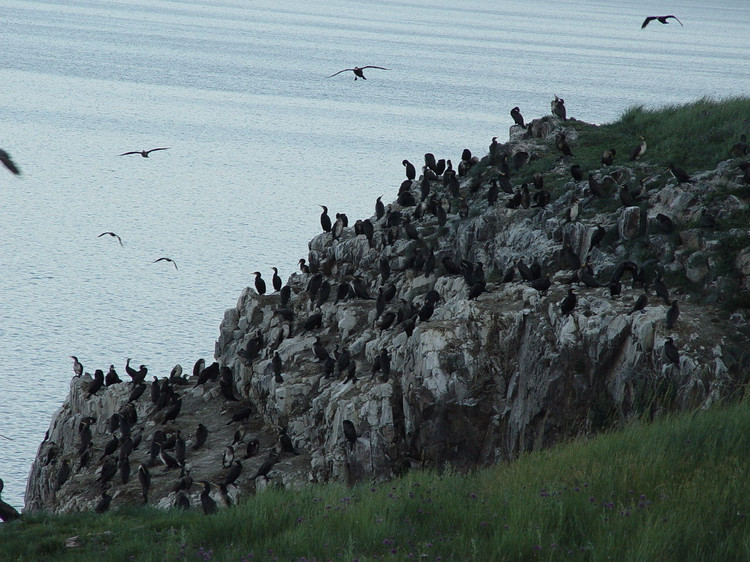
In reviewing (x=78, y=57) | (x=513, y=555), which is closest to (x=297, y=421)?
(x=513, y=555)

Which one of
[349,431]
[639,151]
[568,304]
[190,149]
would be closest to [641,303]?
[568,304]

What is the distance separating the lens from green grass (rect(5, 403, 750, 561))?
10328 millimetres

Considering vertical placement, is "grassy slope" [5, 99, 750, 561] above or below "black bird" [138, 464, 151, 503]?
above

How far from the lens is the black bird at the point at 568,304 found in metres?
19.8

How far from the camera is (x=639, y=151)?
27.1 m

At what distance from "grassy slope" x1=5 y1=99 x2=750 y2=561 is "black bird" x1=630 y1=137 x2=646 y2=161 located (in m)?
14.1

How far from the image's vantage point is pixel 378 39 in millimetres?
168750

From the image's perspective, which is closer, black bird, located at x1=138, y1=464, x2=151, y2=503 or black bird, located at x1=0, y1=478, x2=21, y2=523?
black bird, located at x1=0, y1=478, x2=21, y2=523

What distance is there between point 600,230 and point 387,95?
3604 inches

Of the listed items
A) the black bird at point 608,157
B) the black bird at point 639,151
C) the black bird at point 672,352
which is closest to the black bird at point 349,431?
Result: the black bird at point 672,352

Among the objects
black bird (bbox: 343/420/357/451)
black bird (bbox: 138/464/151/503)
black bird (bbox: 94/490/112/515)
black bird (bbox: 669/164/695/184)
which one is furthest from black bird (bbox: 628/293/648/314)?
black bird (bbox: 94/490/112/515)

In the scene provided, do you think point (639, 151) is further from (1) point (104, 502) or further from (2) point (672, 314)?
(1) point (104, 502)

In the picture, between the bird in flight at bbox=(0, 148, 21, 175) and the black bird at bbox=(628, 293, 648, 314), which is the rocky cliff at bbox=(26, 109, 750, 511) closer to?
the black bird at bbox=(628, 293, 648, 314)

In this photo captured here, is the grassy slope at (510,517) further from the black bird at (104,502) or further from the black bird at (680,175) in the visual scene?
the black bird at (680,175)
